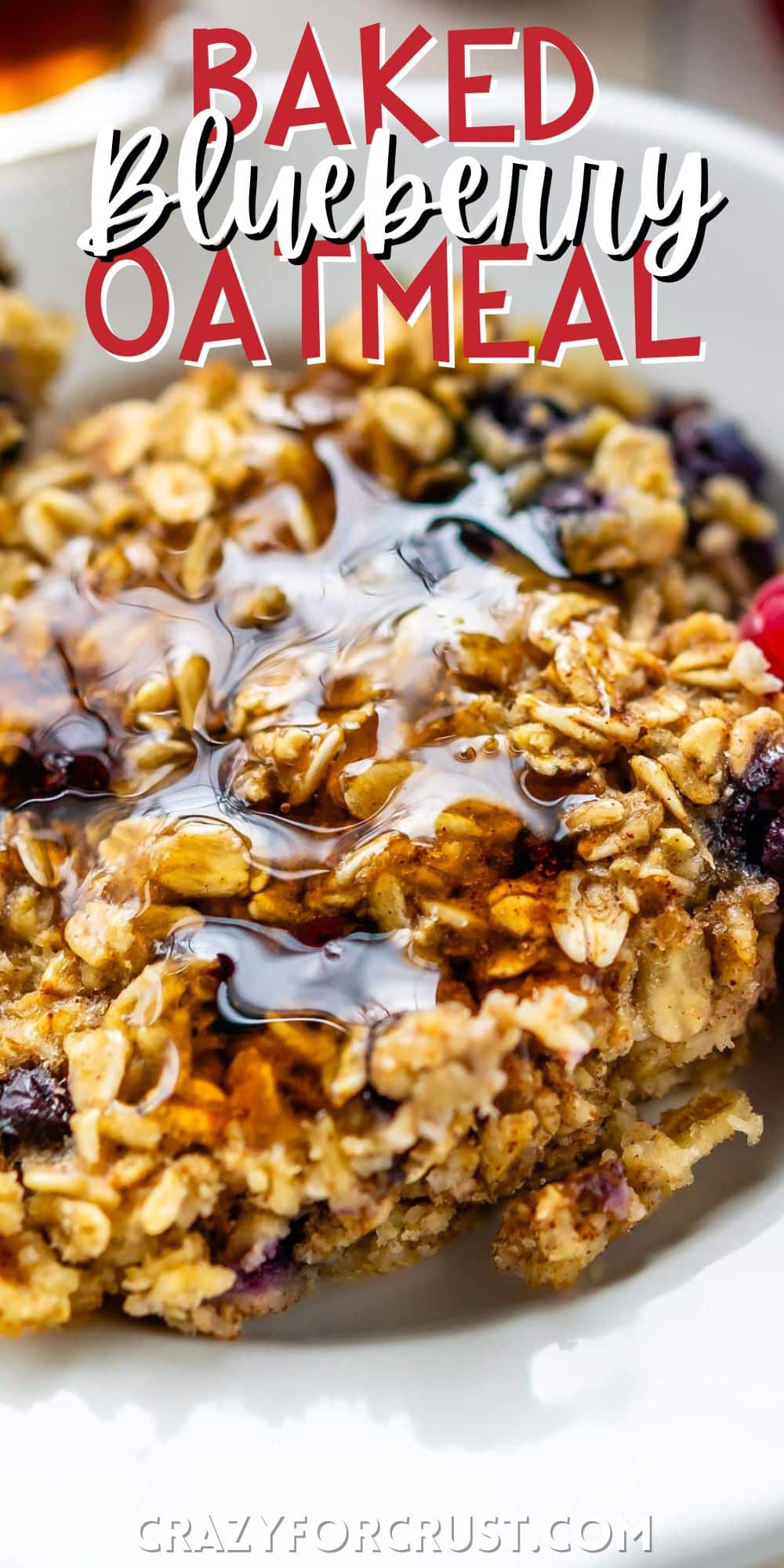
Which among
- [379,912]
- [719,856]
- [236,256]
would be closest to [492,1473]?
[379,912]

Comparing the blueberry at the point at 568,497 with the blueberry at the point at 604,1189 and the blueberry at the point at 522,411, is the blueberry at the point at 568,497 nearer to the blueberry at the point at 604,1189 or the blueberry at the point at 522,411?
the blueberry at the point at 522,411

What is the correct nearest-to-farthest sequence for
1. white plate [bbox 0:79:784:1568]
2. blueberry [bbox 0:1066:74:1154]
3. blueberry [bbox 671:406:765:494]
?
white plate [bbox 0:79:784:1568], blueberry [bbox 0:1066:74:1154], blueberry [bbox 671:406:765:494]

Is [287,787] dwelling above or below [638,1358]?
above

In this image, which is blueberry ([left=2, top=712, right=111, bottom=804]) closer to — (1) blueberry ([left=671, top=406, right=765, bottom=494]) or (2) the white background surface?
(1) blueberry ([left=671, top=406, right=765, bottom=494])

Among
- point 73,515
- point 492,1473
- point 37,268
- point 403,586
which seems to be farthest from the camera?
point 37,268

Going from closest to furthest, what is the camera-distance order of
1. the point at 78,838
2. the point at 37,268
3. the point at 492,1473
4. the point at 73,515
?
the point at 492,1473
the point at 78,838
the point at 73,515
the point at 37,268

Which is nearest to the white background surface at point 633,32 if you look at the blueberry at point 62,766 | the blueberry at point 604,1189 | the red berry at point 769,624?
the red berry at point 769,624

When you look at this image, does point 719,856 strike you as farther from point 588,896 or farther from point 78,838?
point 78,838

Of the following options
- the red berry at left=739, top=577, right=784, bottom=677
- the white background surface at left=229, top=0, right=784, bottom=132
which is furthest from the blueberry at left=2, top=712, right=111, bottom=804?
the white background surface at left=229, top=0, right=784, bottom=132
